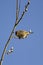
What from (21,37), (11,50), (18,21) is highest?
(18,21)

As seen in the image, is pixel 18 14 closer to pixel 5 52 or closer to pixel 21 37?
pixel 21 37

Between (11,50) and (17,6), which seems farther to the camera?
(11,50)

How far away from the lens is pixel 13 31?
3.24 metres

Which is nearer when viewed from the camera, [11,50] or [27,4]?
[27,4]

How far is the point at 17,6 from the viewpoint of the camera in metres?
3.17

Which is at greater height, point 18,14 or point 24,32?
point 18,14

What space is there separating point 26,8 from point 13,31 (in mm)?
326

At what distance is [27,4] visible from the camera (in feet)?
10.7

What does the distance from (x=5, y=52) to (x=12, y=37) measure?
23 centimetres

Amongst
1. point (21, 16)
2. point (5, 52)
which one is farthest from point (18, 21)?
point (5, 52)

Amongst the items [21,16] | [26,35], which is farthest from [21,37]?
[21,16]

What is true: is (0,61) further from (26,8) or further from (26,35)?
(26,8)

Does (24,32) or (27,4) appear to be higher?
(27,4)

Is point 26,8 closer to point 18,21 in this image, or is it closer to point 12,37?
point 18,21
